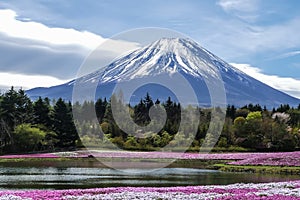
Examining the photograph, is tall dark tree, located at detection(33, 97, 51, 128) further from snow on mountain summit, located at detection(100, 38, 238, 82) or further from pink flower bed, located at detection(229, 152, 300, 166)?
snow on mountain summit, located at detection(100, 38, 238, 82)

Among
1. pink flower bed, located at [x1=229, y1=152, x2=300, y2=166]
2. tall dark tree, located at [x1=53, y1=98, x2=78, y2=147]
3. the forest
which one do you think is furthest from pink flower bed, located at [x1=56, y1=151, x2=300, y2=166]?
tall dark tree, located at [x1=53, y1=98, x2=78, y2=147]

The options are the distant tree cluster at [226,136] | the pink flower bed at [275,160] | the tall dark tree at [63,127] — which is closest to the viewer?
the pink flower bed at [275,160]

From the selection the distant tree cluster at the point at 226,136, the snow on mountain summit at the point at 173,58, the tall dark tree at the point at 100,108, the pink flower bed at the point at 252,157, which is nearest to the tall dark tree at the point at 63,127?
the distant tree cluster at the point at 226,136

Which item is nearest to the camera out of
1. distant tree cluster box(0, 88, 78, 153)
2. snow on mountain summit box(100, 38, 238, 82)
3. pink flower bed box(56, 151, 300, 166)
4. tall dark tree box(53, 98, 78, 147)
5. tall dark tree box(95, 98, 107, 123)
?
pink flower bed box(56, 151, 300, 166)

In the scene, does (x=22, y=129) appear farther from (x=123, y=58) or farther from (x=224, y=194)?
(x=123, y=58)

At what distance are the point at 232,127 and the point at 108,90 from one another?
118 metres

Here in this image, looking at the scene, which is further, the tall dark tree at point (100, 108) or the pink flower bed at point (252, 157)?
the tall dark tree at point (100, 108)

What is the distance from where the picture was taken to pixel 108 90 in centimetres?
17738

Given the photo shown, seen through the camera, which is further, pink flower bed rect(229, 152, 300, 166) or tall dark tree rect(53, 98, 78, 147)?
tall dark tree rect(53, 98, 78, 147)

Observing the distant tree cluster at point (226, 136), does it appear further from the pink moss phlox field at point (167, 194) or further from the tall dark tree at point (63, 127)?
the pink moss phlox field at point (167, 194)

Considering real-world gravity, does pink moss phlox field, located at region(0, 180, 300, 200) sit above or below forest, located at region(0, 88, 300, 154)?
below

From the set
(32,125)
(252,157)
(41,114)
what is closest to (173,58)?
(41,114)

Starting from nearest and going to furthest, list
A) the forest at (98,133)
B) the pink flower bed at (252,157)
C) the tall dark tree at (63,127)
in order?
the pink flower bed at (252,157), the forest at (98,133), the tall dark tree at (63,127)

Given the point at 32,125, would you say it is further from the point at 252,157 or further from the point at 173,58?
the point at 173,58
